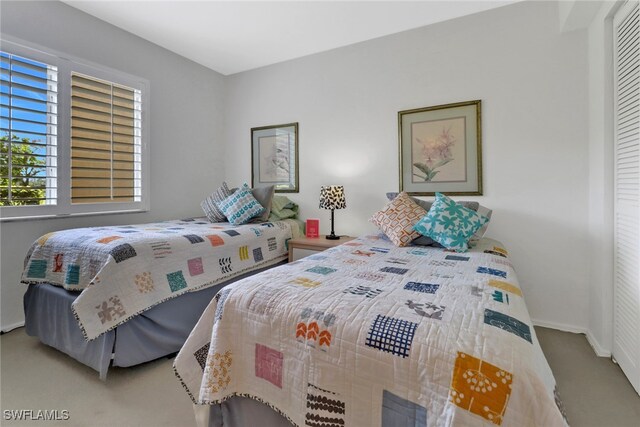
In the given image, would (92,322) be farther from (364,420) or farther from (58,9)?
(58,9)

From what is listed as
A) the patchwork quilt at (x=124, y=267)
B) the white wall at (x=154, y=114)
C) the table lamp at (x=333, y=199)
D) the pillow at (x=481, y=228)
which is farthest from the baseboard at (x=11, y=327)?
the pillow at (x=481, y=228)

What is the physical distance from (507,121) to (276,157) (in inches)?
92.4

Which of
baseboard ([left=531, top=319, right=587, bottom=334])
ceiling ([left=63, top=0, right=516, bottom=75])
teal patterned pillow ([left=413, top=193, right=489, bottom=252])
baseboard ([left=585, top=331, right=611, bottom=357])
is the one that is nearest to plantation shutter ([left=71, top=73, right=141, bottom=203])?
ceiling ([left=63, top=0, right=516, bottom=75])

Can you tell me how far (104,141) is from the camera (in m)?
2.85

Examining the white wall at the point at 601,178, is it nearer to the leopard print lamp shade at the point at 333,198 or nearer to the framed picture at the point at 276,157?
the leopard print lamp shade at the point at 333,198

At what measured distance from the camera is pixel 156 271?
194 cm

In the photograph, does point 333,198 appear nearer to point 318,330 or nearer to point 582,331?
point 318,330

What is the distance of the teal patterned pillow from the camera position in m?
2.04

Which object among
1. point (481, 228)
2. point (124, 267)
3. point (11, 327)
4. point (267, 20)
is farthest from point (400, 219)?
point (11, 327)

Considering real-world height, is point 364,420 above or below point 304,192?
below

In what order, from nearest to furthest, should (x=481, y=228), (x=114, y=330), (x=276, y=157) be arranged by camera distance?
(x=114, y=330) → (x=481, y=228) → (x=276, y=157)

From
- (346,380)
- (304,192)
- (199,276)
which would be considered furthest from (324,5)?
(346,380)

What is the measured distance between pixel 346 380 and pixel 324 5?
9.00 ft

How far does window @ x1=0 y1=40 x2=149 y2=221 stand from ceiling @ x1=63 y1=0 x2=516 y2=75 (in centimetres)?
53
